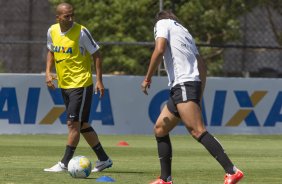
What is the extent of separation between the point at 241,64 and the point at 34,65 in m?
5.89

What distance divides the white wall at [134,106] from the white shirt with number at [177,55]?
32.4ft

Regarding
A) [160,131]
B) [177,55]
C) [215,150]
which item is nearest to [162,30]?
[177,55]

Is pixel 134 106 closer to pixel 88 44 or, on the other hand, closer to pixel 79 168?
pixel 88 44

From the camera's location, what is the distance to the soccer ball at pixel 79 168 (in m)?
11.4

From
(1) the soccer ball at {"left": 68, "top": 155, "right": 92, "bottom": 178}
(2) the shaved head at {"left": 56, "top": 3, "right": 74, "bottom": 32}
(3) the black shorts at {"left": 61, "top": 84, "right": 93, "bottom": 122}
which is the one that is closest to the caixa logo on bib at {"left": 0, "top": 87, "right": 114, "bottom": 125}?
(3) the black shorts at {"left": 61, "top": 84, "right": 93, "bottom": 122}

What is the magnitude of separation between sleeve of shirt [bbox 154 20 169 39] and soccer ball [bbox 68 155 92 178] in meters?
1.92

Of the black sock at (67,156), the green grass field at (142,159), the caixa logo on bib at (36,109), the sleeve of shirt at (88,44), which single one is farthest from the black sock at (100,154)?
the caixa logo on bib at (36,109)

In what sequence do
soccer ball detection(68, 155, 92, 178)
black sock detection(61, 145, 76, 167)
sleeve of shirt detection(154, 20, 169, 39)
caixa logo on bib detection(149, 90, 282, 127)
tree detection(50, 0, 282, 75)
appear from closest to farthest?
1. sleeve of shirt detection(154, 20, 169, 39)
2. soccer ball detection(68, 155, 92, 178)
3. black sock detection(61, 145, 76, 167)
4. caixa logo on bib detection(149, 90, 282, 127)
5. tree detection(50, 0, 282, 75)

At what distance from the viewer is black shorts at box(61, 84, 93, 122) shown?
12281mm

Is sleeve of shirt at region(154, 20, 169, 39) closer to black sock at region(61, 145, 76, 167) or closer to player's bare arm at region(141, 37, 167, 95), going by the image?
player's bare arm at region(141, 37, 167, 95)

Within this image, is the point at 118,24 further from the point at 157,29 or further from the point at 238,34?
the point at 157,29

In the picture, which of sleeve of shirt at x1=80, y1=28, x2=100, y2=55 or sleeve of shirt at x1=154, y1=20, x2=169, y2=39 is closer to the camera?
sleeve of shirt at x1=154, y1=20, x2=169, y2=39

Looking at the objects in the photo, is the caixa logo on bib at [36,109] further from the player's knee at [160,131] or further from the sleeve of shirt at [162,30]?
the sleeve of shirt at [162,30]

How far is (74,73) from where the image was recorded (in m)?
12.4
